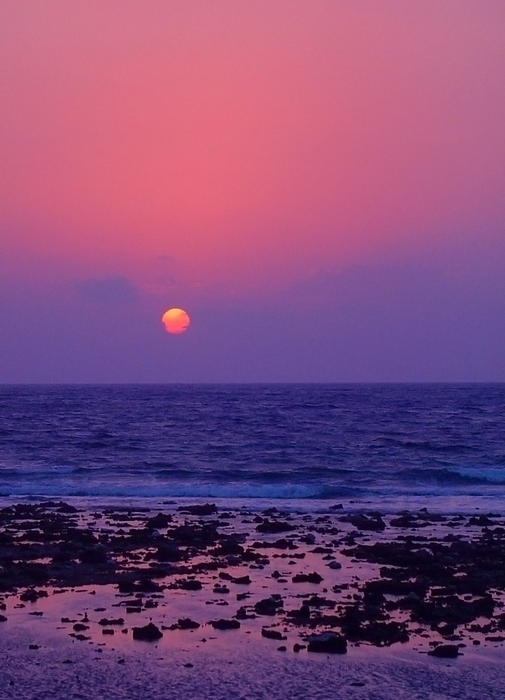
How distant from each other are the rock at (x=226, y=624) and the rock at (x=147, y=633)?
3.30 ft

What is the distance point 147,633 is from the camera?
558 inches

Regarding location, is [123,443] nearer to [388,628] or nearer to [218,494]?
[218,494]

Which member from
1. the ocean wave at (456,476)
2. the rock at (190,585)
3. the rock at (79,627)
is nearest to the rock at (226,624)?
the rock at (79,627)

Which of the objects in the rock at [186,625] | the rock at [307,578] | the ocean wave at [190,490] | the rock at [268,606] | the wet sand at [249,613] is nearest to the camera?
the wet sand at [249,613]

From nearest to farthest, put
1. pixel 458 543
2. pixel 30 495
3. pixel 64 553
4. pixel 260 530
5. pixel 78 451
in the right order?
pixel 64 553 < pixel 458 543 < pixel 260 530 < pixel 30 495 < pixel 78 451

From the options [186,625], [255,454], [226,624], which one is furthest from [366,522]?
[255,454]

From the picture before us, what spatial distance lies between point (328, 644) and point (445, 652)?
162 centimetres

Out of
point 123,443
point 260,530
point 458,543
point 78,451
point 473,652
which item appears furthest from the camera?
point 123,443

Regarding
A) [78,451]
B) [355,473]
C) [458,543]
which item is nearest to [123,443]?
[78,451]

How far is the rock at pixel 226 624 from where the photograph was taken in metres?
14.9

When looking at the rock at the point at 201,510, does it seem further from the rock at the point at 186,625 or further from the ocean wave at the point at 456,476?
the ocean wave at the point at 456,476

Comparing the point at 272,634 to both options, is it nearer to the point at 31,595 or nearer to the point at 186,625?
the point at 186,625

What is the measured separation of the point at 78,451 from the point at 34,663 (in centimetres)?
5072

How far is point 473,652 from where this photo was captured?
44.9 feet
